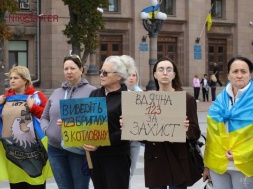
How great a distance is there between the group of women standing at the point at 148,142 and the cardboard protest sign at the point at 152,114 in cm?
14

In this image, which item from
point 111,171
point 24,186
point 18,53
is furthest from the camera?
point 18,53

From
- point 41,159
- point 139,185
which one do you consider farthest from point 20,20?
point 41,159

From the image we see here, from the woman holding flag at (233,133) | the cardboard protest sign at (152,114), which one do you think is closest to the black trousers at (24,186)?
the cardboard protest sign at (152,114)

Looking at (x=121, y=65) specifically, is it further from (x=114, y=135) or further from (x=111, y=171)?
(x=111, y=171)

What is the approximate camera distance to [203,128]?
19.8 m

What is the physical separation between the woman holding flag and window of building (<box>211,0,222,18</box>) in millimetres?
36647

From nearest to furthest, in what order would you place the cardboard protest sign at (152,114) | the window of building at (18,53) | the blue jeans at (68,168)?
1. the cardboard protest sign at (152,114)
2. the blue jeans at (68,168)
3. the window of building at (18,53)

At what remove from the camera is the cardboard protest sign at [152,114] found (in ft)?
18.8

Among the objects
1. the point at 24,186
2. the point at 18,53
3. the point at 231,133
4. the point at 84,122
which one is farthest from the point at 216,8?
the point at 231,133

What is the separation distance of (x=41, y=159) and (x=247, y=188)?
267 cm

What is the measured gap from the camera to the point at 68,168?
6.61 meters

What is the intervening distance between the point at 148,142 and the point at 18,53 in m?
30.4

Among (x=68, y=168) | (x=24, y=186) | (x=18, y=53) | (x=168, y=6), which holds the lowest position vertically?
(x=24, y=186)

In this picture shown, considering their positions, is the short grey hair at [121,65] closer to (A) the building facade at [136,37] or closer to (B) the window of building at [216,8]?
(A) the building facade at [136,37]
